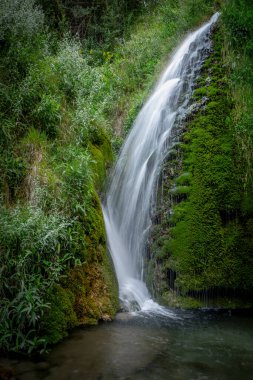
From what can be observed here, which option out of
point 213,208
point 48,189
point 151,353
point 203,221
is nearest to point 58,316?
point 151,353

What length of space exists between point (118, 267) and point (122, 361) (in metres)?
2.24

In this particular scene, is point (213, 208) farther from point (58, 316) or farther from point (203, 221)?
point (58, 316)

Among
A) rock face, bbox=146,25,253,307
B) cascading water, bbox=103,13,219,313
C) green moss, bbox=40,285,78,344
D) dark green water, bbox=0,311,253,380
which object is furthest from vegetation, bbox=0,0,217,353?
rock face, bbox=146,25,253,307

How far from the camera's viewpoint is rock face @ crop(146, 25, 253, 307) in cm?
521

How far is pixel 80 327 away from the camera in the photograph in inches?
163

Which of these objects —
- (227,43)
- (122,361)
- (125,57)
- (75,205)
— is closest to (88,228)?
(75,205)

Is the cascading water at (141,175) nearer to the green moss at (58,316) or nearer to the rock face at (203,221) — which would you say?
the rock face at (203,221)

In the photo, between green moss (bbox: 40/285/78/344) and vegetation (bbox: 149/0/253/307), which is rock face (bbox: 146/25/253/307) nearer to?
vegetation (bbox: 149/0/253/307)

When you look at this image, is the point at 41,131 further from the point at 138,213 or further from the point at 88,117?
the point at 138,213

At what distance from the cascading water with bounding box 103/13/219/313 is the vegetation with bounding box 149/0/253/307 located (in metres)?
0.34

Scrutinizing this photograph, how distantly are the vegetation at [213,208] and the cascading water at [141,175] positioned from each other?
339 millimetres

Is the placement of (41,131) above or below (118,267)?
above

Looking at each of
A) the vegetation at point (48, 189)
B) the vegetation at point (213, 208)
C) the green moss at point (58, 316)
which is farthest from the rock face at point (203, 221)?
the green moss at point (58, 316)

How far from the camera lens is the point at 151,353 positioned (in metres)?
3.55
